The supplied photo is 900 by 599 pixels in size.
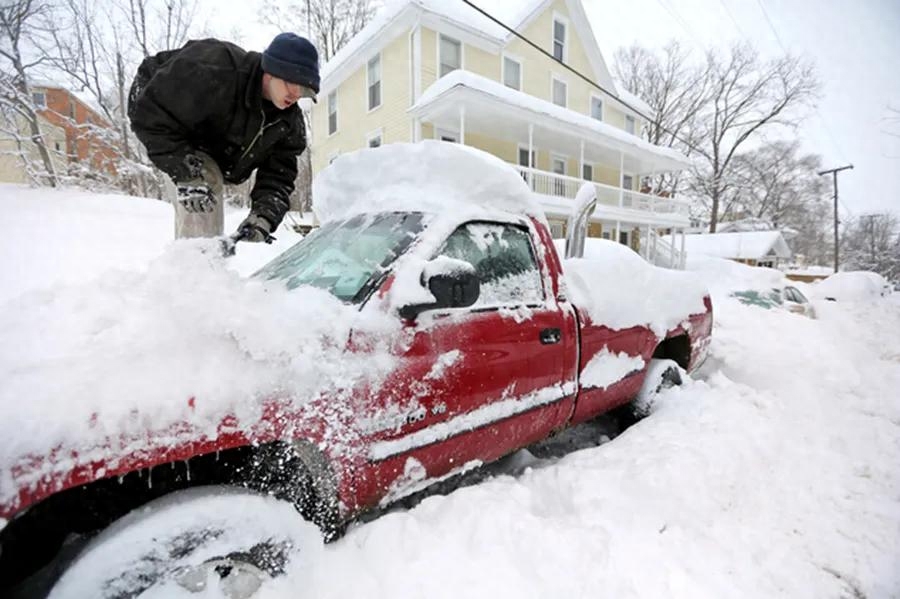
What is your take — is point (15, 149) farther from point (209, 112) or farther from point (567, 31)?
point (567, 31)

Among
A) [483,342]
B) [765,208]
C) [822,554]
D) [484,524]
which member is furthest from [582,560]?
[765,208]

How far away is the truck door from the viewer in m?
1.81

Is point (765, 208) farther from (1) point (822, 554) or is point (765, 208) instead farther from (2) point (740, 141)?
(1) point (822, 554)

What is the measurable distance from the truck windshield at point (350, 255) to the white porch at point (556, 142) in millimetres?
11520

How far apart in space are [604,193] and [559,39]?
681 cm

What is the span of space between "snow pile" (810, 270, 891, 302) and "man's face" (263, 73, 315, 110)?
16.7 m

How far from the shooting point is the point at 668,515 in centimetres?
201

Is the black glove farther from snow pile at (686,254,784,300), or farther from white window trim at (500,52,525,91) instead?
white window trim at (500,52,525,91)

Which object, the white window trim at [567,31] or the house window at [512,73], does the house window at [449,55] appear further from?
the white window trim at [567,31]

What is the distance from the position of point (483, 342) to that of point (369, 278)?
61cm

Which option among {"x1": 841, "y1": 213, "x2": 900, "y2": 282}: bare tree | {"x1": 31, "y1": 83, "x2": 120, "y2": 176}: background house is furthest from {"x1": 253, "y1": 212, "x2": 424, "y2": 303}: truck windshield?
{"x1": 841, "y1": 213, "x2": 900, "y2": 282}: bare tree

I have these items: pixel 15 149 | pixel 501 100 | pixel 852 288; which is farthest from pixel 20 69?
pixel 852 288

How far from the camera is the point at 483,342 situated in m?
2.05

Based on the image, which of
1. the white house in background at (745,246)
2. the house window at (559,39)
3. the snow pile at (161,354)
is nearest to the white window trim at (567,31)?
the house window at (559,39)
